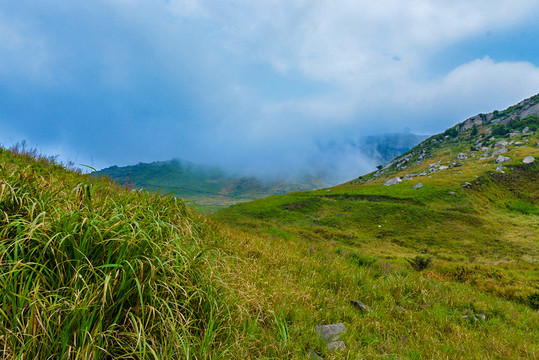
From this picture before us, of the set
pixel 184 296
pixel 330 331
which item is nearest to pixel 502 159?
pixel 330 331

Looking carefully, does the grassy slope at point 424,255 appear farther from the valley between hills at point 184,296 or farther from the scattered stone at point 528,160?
the scattered stone at point 528,160

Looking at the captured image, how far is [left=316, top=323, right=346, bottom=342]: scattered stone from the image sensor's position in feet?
12.7

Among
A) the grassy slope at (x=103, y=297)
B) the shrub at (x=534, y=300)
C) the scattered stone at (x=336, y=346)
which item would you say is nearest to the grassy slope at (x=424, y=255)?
the shrub at (x=534, y=300)

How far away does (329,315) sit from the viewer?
4.50 m

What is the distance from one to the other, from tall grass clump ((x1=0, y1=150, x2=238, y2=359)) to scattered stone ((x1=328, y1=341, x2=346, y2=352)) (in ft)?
4.84

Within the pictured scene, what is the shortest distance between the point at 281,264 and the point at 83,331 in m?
5.18

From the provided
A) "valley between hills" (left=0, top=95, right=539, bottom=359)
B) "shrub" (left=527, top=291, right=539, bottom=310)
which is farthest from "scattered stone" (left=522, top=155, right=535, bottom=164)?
"shrub" (left=527, top=291, right=539, bottom=310)

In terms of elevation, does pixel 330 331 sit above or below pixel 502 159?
below

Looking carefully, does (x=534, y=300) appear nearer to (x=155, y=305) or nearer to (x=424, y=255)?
(x=155, y=305)

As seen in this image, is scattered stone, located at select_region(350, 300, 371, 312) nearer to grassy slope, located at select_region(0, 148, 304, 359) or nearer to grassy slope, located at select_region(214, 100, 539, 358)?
grassy slope, located at select_region(214, 100, 539, 358)

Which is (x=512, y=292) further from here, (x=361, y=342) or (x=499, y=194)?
(x=499, y=194)

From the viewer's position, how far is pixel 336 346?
357cm

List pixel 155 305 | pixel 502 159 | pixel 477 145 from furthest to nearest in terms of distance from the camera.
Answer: pixel 477 145 < pixel 502 159 < pixel 155 305

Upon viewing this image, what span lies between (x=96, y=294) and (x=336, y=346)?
127 inches
